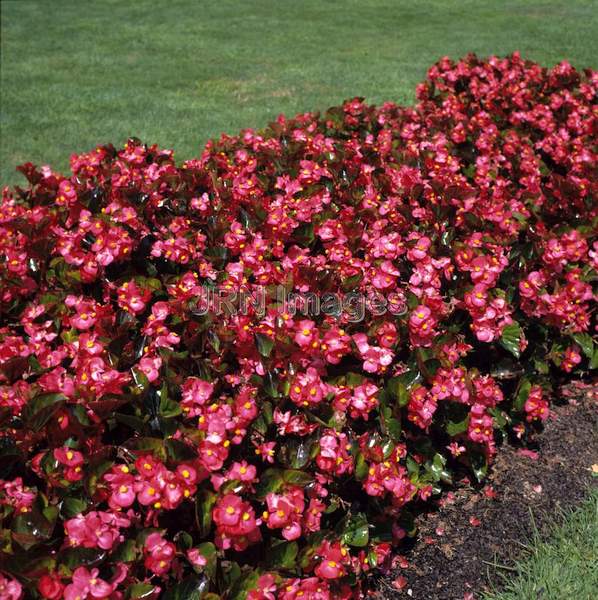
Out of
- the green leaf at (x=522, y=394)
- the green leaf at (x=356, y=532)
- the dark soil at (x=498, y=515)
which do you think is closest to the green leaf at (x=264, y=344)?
the green leaf at (x=356, y=532)

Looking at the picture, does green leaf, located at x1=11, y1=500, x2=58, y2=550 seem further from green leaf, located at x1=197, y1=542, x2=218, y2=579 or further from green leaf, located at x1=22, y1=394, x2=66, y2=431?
green leaf, located at x1=197, y1=542, x2=218, y2=579

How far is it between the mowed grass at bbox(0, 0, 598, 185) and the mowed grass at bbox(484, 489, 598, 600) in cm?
514

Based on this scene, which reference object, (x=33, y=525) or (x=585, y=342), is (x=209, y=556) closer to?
(x=33, y=525)

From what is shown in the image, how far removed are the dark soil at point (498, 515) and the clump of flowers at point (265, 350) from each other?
103 mm

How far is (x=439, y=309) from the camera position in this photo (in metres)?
2.47

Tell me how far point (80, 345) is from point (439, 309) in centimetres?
123

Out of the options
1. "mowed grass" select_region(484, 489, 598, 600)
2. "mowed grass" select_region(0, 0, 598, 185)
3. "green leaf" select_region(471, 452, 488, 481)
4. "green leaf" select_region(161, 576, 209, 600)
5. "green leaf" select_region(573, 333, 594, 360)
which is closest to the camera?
"green leaf" select_region(161, 576, 209, 600)

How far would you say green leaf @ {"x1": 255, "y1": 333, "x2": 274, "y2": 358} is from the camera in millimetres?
2119

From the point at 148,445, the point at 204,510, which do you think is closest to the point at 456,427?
the point at 204,510

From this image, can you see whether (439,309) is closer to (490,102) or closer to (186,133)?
(490,102)

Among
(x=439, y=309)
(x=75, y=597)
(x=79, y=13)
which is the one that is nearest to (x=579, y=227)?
(x=439, y=309)

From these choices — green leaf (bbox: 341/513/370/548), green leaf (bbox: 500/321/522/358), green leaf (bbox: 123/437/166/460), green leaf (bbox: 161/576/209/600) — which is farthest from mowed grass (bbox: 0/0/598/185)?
green leaf (bbox: 161/576/209/600)

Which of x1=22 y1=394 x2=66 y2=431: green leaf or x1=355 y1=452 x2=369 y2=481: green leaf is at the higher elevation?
x1=22 y1=394 x2=66 y2=431: green leaf

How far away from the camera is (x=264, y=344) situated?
2129 mm
